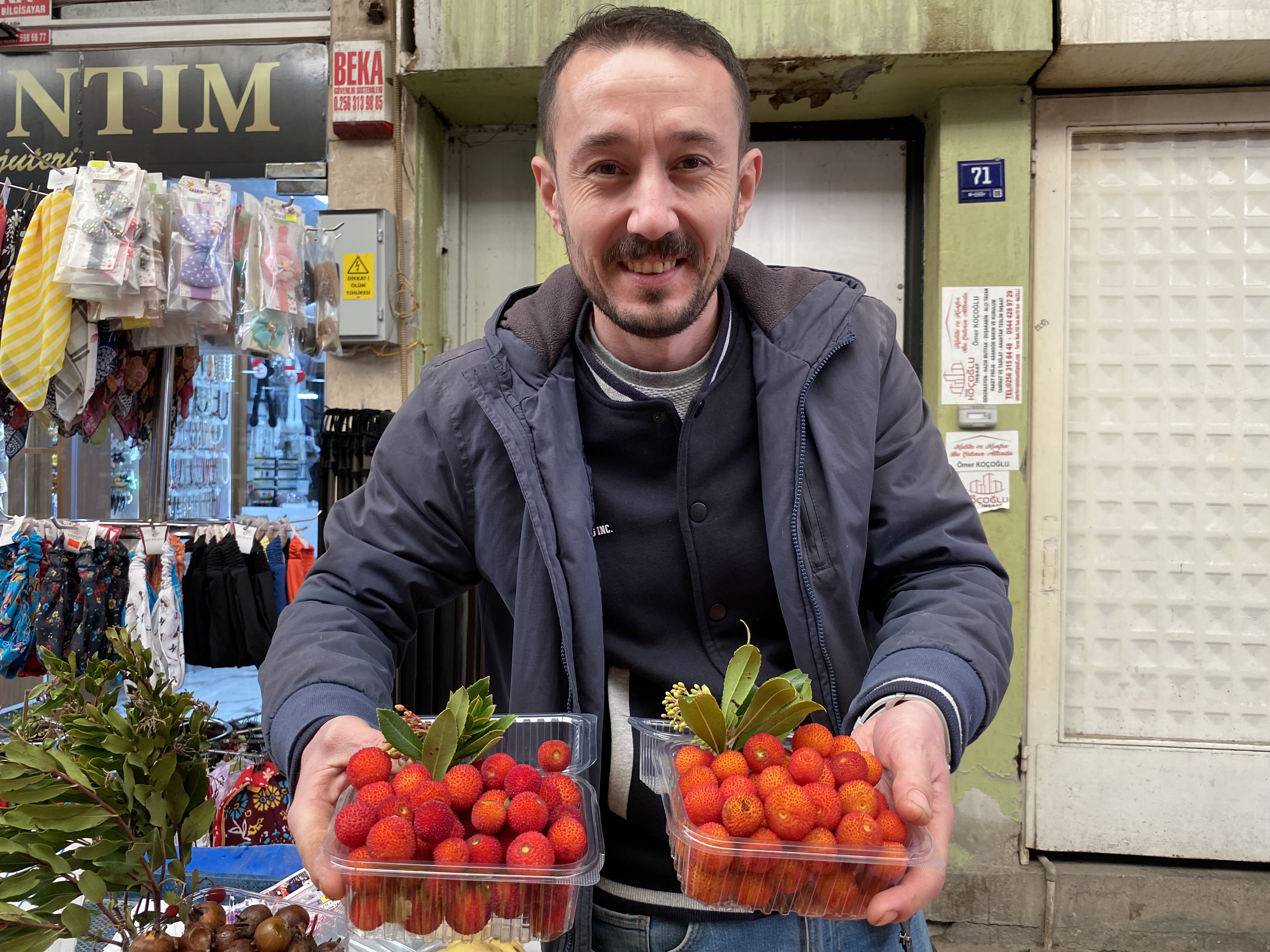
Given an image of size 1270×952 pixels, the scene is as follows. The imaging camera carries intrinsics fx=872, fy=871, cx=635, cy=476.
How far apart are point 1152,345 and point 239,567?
3471 mm

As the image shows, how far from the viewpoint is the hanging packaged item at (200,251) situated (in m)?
2.96

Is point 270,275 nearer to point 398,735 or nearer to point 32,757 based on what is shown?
point 32,757

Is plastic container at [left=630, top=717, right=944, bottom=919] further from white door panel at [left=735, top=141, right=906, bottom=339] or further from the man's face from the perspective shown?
white door panel at [left=735, top=141, right=906, bottom=339]

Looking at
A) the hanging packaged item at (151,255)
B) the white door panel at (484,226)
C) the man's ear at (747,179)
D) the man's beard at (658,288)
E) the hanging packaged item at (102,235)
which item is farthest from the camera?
the white door panel at (484,226)

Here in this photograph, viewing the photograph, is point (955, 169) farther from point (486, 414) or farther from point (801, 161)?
point (486, 414)

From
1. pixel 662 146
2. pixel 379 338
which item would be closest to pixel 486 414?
pixel 662 146

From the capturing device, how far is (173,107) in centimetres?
368

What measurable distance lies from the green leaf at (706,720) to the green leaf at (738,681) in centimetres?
2

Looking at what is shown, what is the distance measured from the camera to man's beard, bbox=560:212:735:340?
123 centimetres

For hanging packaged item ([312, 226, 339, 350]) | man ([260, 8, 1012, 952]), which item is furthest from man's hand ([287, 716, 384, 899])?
hanging packaged item ([312, 226, 339, 350])

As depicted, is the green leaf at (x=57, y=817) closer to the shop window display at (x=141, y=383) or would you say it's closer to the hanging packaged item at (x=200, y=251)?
the shop window display at (x=141, y=383)

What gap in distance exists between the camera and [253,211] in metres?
3.16

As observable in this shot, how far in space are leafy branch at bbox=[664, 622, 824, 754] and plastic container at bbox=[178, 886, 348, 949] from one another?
613 mm

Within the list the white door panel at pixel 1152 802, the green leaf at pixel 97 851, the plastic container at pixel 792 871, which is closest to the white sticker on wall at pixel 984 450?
the white door panel at pixel 1152 802
